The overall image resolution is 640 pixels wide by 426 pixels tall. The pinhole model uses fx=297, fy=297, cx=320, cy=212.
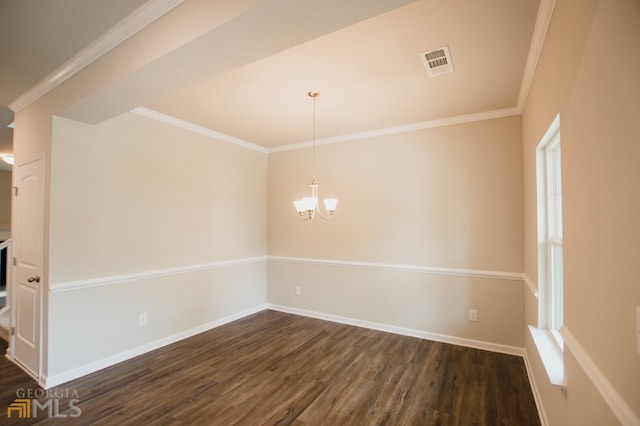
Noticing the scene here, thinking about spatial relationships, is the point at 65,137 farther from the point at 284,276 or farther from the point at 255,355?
the point at 284,276

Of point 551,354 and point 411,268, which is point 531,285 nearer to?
point 551,354

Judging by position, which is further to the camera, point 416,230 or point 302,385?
point 416,230

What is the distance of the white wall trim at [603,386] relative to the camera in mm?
839

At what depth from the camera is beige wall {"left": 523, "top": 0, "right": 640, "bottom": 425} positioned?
2.75 feet

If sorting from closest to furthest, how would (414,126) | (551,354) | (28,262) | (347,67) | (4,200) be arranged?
(551,354), (347,67), (28,262), (414,126), (4,200)

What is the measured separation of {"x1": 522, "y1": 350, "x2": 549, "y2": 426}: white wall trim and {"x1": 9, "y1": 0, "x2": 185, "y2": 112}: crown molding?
3566 millimetres

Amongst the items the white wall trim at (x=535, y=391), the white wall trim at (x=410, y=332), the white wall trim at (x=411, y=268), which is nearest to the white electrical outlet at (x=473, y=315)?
the white wall trim at (x=410, y=332)

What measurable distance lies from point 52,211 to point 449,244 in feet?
13.6

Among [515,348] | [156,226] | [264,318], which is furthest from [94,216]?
[515,348]

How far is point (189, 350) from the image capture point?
343 centimetres

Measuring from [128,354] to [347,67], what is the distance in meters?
3.64

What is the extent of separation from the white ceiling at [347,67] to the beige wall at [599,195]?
519 millimetres

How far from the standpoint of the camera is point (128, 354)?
126 inches

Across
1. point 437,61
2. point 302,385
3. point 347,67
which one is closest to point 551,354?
point 302,385
